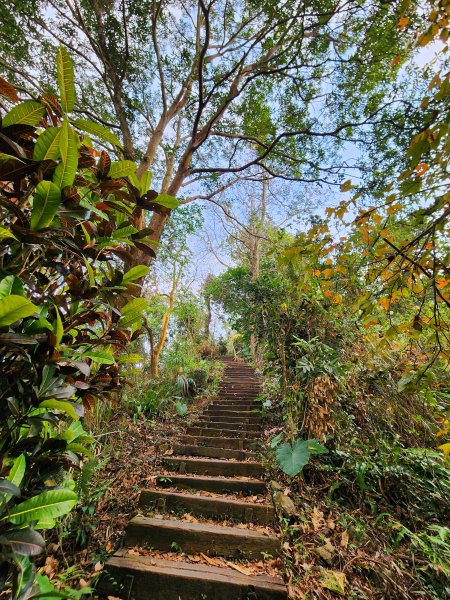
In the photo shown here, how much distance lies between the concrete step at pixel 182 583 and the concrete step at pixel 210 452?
4.84 ft

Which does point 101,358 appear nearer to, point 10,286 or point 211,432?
point 10,286

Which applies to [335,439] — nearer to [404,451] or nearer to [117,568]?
[404,451]

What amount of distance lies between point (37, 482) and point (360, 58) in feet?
20.2

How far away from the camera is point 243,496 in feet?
8.68

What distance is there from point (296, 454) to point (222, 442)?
142 centimetres

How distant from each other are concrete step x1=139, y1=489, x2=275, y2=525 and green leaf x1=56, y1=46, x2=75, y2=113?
2.95 m

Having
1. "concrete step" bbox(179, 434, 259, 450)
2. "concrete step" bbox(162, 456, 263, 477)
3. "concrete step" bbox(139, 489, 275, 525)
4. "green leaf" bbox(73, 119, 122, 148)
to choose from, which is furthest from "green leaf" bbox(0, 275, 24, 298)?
"concrete step" bbox(179, 434, 259, 450)

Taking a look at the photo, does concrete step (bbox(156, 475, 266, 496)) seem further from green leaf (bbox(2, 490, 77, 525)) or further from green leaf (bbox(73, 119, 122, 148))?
green leaf (bbox(73, 119, 122, 148))

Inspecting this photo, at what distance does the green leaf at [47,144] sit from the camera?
0.79m

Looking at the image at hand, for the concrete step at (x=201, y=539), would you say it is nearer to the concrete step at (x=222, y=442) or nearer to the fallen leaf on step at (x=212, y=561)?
the fallen leaf on step at (x=212, y=561)

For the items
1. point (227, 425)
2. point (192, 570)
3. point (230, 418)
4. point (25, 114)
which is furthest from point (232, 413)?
point (25, 114)

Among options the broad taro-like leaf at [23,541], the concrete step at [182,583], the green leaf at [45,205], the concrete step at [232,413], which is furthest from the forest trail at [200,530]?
the green leaf at [45,205]

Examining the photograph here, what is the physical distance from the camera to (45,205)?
0.80 meters

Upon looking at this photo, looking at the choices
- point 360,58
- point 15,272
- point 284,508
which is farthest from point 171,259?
point 15,272
